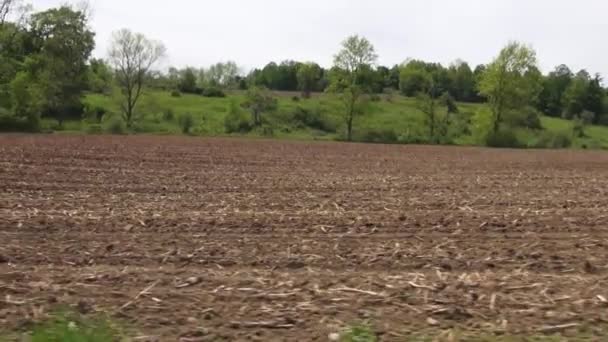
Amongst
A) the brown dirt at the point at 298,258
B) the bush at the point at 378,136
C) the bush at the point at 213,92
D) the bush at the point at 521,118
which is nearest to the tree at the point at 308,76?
the bush at the point at 213,92

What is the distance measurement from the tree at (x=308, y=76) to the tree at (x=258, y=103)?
742 inches

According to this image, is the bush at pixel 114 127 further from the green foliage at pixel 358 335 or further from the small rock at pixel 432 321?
the green foliage at pixel 358 335

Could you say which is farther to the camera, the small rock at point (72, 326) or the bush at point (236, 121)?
the bush at point (236, 121)

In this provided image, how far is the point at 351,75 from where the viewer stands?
78.4 metres

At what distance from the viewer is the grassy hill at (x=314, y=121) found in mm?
74062

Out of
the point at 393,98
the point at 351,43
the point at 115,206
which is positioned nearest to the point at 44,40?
the point at 351,43

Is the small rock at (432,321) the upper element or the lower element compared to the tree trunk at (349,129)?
lower

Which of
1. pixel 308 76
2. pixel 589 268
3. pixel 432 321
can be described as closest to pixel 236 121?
pixel 308 76

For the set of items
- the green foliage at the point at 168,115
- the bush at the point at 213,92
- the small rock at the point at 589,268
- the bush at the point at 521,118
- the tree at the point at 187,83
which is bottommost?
the small rock at the point at 589,268

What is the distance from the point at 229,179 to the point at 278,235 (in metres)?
10.3

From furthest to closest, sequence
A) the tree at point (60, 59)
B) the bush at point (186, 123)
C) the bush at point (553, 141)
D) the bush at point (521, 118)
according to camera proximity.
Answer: the bush at point (521, 118) → the bush at point (186, 123) → the bush at point (553, 141) → the tree at point (60, 59)

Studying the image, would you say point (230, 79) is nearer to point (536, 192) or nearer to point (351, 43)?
point (351, 43)

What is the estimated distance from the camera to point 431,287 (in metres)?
7.12

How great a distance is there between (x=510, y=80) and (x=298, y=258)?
70.6 metres
